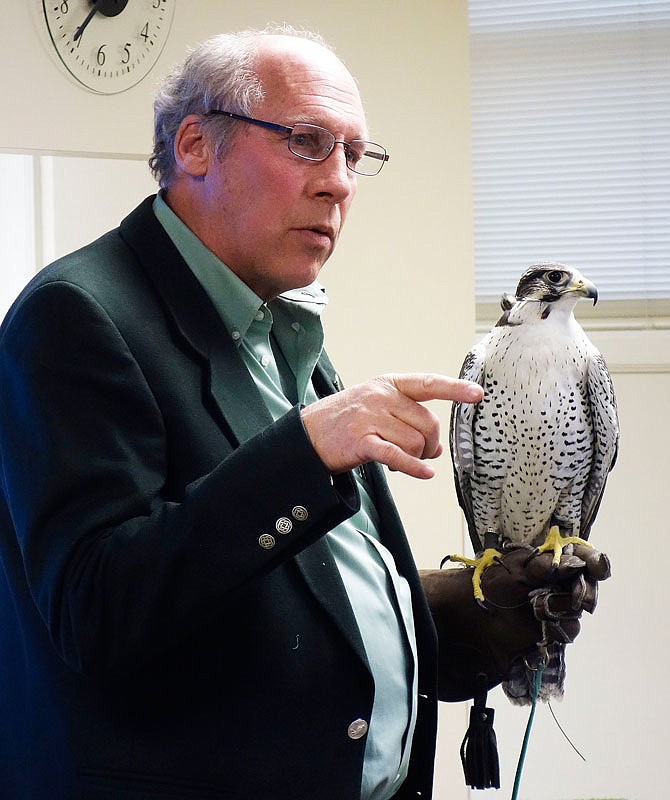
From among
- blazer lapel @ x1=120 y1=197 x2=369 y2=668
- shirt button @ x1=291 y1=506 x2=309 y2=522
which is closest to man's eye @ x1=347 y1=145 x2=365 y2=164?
blazer lapel @ x1=120 y1=197 x2=369 y2=668

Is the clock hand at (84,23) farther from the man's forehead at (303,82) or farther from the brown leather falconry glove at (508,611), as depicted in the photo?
the brown leather falconry glove at (508,611)

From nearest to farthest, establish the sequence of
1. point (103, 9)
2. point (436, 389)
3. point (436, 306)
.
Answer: point (436, 389) → point (103, 9) → point (436, 306)

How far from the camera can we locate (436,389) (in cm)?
86

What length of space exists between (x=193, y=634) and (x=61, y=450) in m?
0.22

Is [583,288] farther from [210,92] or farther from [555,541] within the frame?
[210,92]

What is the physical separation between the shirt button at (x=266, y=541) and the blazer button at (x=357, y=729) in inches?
10.5

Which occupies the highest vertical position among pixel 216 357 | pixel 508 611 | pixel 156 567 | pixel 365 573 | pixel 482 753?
pixel 216 357

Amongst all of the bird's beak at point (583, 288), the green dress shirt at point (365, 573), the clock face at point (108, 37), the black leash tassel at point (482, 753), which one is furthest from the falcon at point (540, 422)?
the clock face at point (108, 37)

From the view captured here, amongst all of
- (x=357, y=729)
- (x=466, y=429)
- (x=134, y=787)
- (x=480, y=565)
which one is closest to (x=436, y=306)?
(x=466, y=429)

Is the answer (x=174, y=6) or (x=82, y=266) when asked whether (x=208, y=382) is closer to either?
(x=82, y=266)

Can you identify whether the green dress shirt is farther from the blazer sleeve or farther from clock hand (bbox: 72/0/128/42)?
clock hand (bbox: 72/0/128/42)

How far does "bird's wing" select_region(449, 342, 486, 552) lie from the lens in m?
1.79

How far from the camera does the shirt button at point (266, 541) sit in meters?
0.86

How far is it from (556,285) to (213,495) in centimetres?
105
